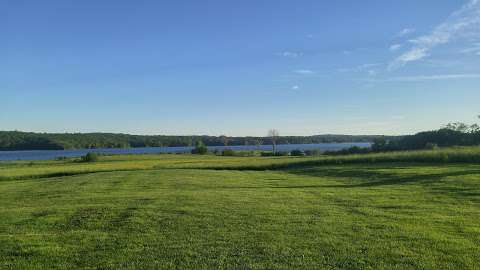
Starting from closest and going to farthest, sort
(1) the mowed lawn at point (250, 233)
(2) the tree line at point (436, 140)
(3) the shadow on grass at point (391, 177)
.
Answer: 1. (1) the mowed lawn at point (250, 233)
2. (3) the shadow on grass at point (391, 177)
3. (2) the tree line at point (436, 140)

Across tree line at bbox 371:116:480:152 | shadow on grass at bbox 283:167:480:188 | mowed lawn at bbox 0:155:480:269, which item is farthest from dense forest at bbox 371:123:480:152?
mowed lawn at bbox 0:155:480:269

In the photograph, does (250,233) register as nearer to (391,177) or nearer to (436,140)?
(391,177)

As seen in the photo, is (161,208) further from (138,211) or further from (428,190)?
(428,190)

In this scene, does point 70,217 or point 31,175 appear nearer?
point 70,217

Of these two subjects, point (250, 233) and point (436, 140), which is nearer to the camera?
point (250, 233)

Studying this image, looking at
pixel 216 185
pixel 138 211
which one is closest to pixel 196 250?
pixel 138 211

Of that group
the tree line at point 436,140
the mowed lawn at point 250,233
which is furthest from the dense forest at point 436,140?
the mowed lawn at point 250,233

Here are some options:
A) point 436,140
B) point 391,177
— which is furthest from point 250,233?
point 436,140

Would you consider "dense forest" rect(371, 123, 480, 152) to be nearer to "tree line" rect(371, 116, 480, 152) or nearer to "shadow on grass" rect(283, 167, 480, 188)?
"tree line" rect(371, 116, 480, 152)

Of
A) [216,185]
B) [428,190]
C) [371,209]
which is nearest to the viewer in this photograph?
[371,209]

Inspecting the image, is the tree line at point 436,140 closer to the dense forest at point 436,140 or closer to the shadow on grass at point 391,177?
the dense forest at point 436,140

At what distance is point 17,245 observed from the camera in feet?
33.8

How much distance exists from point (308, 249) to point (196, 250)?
92.7 inches

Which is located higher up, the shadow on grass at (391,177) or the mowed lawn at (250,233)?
the shadow on grass at (391,177)
